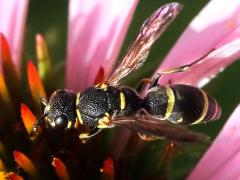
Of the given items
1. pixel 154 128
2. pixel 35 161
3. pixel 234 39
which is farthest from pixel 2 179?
pixel 234 39

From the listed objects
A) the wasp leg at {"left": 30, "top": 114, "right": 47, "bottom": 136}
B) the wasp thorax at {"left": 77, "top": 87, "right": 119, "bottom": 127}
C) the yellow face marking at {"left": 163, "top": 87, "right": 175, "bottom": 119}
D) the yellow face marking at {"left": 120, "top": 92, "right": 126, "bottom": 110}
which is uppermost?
the yellow face marking at {"left": 163, "top": 87, "right": 175, "bottom": 119}

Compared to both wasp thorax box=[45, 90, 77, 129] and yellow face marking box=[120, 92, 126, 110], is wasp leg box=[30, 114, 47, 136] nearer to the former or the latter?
wasp thorax box=[45, 90, 77, 129]

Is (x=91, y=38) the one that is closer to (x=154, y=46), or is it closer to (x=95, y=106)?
(x=154, y=46)

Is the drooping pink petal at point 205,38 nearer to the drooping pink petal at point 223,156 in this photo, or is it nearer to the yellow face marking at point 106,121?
the drooping pink petal at point 223,156

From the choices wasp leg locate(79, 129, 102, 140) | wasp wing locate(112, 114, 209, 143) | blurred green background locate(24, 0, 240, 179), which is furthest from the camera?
blurred green background locate(24, 0, 240, 179)

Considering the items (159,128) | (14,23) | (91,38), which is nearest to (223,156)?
(159,128)

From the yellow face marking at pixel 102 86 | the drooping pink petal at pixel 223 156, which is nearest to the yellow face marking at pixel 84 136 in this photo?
the yellow face marking at pixel 102 86

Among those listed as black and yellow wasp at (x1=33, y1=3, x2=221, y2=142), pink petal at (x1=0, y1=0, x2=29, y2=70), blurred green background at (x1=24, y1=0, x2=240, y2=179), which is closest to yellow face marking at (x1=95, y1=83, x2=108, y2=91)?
black and yellow wasp at (x1=33, y1=3, x2=221, y2=142)

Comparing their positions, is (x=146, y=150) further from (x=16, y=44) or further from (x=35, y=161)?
(x=16, y=44)

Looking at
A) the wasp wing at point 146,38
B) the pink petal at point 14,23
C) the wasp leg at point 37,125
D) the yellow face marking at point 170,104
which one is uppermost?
the wasp wing at point 146,38
